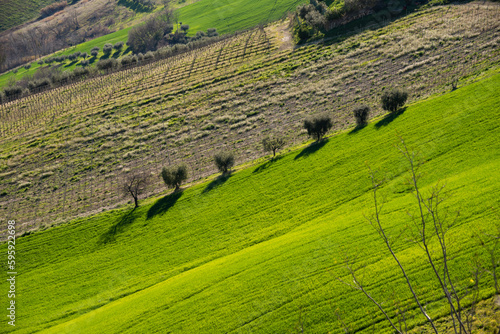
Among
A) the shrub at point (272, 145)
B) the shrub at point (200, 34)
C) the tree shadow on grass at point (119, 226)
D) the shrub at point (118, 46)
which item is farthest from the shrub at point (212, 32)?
the tree shadow on grass at point (119, 226)

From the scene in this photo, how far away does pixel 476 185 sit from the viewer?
3344 cm

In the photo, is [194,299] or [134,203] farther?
[134,203]

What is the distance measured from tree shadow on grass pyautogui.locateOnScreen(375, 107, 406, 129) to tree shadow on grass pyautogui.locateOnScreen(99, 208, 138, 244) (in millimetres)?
39875

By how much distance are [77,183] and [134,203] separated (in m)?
19.5

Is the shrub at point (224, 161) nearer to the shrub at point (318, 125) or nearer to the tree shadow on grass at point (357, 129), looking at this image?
the shrub at point (318, 125)

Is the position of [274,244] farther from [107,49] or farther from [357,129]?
[107,49]

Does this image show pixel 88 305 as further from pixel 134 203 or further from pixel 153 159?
pixel 153 159

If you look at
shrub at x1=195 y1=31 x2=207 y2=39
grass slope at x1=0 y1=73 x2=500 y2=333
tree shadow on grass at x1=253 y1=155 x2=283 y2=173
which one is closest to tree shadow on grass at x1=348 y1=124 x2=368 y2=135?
grass slope at x1=0 y1=73 x2=500 y2=333

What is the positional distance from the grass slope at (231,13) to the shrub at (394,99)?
82.4m

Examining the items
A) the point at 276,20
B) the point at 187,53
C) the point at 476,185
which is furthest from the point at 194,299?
the point at 276,20

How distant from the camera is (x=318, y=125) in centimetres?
5475

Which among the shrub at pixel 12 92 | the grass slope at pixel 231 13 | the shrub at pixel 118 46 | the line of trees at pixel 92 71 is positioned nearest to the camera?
the shrub at pixel 12 92

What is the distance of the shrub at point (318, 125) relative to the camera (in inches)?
2147

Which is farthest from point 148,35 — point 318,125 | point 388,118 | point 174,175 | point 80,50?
point 388,118
